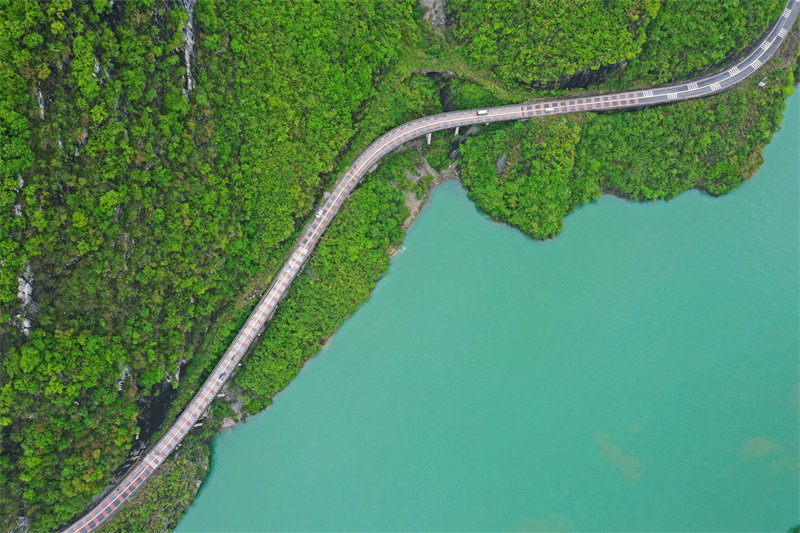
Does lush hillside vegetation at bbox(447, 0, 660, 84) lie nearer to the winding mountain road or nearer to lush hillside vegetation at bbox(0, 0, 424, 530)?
the winding mountain road

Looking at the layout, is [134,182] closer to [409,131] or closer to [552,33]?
[409,131]

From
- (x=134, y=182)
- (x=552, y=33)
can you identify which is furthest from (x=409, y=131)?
(x=134, y=182)

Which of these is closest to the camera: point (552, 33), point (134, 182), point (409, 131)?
point (134, 182)

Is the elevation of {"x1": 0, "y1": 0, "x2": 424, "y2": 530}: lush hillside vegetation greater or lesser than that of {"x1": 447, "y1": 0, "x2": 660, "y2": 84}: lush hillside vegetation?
lesser

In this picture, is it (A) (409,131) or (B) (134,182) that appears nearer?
(B) (134,182)

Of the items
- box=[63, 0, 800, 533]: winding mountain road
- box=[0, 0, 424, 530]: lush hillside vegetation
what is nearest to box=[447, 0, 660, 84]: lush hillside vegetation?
box=[63, 0, 800, 533]: winding mountain road

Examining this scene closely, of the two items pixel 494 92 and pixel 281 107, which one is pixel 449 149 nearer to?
pixel 494 92

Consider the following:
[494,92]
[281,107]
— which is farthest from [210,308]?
[494,92]

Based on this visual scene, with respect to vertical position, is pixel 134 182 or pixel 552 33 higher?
pixel 552 33
